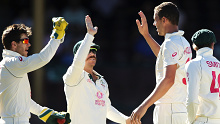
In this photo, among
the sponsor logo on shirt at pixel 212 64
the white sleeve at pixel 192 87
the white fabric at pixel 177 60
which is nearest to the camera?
the white sleeve at pixel 192 87

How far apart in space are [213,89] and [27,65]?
165 cm

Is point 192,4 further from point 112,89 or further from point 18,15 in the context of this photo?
point 18,15

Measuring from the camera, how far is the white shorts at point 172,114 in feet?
14.6

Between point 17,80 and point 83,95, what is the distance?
61cm

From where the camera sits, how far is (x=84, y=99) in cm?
460

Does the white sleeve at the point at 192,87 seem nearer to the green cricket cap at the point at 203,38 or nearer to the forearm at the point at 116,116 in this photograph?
the green cricket cap at the point at 203,38

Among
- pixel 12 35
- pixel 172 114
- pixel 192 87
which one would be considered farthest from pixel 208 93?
pixel 12 35

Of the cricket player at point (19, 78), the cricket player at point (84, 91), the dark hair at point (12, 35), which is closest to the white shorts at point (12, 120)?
the cricket player at point (19, 78)

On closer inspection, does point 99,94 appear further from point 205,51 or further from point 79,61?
point 205,51

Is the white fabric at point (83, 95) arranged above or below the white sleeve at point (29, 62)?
below

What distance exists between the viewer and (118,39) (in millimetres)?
11508

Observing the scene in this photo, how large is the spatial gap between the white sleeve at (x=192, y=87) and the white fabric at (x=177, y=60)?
0.25 meters

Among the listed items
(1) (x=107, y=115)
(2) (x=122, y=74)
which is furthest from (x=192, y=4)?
(1) (x=107, y=115)

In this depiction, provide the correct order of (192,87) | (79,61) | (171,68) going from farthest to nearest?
(79,61), (171,68), (192,87)
